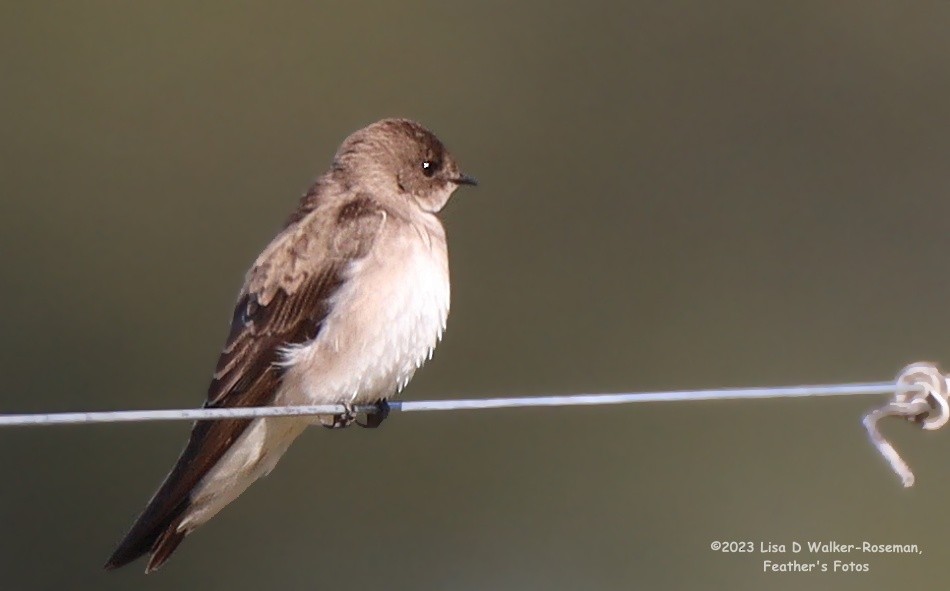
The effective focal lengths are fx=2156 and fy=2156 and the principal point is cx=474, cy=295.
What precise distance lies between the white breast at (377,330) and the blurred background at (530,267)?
2347 mm

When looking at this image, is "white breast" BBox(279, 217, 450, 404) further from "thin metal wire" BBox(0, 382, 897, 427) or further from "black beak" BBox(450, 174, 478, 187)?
"thin metal wire" BBox(0, 382, 897, 427)

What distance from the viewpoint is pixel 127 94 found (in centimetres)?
895

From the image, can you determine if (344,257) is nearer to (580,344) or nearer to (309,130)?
(580,344)

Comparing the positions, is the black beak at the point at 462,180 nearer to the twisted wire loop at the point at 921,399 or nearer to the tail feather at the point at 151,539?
the tail feather at the point at 151,539

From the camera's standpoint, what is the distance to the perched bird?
3592mm

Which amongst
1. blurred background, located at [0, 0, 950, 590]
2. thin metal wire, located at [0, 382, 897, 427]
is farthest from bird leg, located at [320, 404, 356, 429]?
blurred background, located at [0, 0, 950, 590]

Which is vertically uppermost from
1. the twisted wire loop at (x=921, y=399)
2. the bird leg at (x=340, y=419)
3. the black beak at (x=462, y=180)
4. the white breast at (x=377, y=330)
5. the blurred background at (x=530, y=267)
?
the blurred background at (x=530, y=267)

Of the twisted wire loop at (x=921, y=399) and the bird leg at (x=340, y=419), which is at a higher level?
the twisted wire loop at (x=921, y=399)

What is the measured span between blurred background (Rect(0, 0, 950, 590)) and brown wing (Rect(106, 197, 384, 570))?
2.37m

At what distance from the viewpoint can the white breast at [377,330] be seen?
3590 mm

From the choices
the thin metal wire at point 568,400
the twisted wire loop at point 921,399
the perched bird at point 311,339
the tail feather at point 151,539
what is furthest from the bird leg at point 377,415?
the twisted wire loop at point 921,399

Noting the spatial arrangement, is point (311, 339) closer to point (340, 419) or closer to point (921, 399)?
point (340, 419)

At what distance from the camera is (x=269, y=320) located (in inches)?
146

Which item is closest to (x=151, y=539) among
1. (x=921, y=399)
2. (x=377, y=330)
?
(x=377, y=330)
